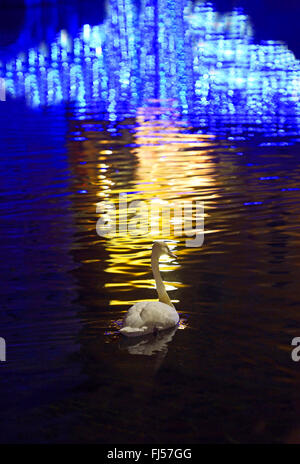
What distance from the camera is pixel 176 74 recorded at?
109 feet

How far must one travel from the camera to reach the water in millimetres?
7805

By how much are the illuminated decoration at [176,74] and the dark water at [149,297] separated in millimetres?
5572

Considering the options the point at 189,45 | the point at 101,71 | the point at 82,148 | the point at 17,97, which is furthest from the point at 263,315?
the point at 189,45

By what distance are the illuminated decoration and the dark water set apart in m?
5.57

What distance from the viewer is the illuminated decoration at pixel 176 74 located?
25.9 meters

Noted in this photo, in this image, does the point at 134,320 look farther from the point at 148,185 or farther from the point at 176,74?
the point at 176,74

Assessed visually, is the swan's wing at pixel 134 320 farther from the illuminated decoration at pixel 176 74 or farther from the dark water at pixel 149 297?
the illuminated decoration at pixel 176 74

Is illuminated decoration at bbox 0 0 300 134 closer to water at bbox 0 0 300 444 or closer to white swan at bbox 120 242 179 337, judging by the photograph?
water at bbox 0 0 300 444

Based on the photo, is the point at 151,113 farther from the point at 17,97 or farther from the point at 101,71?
the point at 101,71

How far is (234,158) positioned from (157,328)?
10.6 m

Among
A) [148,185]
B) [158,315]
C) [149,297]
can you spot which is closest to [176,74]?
[148,185]

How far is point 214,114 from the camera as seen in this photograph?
82.4ft

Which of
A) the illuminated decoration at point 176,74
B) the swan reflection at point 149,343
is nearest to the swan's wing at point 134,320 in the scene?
the swan reflection at point 149,343

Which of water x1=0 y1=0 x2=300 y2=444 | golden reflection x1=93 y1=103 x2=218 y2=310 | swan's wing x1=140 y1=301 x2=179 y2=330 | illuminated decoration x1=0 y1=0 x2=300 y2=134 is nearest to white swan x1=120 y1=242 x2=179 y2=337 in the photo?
swan's wing x1=140 y1=301 x2=179 y2=330
